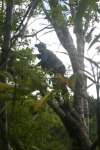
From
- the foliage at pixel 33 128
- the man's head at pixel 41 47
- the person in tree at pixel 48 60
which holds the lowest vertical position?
the foliage at pixel 33 128

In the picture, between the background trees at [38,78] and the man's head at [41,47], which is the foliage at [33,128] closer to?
the background trees at [38,78]

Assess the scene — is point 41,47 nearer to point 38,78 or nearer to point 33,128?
point 33,128

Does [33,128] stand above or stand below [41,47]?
below

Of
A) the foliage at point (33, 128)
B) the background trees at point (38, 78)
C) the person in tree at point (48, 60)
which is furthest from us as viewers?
the foliage at point (33, 128)

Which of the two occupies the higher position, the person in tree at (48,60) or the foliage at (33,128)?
the person in tree at (48,60)

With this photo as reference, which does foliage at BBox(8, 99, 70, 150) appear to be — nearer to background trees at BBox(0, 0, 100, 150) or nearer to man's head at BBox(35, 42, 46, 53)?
background trees at BBox(0, 0, 100, 150)

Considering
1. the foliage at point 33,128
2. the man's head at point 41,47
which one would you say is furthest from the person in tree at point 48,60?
the foliage at point 33,128

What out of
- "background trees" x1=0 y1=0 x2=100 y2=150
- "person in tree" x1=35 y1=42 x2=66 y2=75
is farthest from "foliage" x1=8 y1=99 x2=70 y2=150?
"person in tree" x1=35 y1=42 x2=66 y2=75

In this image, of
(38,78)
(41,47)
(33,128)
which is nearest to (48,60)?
A: (41,47)

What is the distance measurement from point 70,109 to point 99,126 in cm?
383

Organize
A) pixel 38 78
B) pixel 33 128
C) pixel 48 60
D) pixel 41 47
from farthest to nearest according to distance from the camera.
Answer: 1. pixel 33 128
2. pixel 41 47
3. pixel 48 60
4. pixel 38 78

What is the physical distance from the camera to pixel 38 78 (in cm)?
196

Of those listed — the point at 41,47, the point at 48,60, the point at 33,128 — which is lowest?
the point at 33,128

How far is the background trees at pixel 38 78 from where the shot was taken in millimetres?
1522
